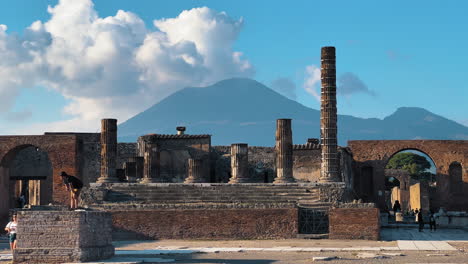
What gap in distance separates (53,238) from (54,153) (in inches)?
768

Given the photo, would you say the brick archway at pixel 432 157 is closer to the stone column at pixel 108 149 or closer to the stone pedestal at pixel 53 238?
the stone column at pixel 108 149

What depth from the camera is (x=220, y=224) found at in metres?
27.9

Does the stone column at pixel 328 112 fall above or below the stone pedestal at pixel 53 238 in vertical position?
above

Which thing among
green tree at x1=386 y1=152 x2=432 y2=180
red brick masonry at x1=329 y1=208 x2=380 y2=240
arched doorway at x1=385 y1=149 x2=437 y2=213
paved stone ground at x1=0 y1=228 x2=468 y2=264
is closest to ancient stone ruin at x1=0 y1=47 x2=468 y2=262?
red brick masonry at x1=329 y1=208 x2=380 y2=240

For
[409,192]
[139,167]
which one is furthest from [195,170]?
[409,192]

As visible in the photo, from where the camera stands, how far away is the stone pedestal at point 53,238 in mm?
19688

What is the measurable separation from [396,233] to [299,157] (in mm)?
11790

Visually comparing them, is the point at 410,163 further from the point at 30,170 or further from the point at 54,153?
the point at 54,153

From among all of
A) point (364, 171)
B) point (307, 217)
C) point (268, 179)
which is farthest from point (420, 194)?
point (307, 217)

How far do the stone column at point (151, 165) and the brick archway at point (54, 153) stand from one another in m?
3.63

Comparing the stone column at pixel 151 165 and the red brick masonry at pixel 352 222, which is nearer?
the red brick masonry at pixel 352 222

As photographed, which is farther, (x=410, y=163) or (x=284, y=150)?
(x=410, y=163)

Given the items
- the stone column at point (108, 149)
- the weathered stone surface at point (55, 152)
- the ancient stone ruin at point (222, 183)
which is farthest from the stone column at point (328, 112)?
the weathered stone surface at point (55, 152)

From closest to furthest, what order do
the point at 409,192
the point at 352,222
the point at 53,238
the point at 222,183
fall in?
the point at 53,238
the point at 352,222
the point at 222,183
the point at 409,192
